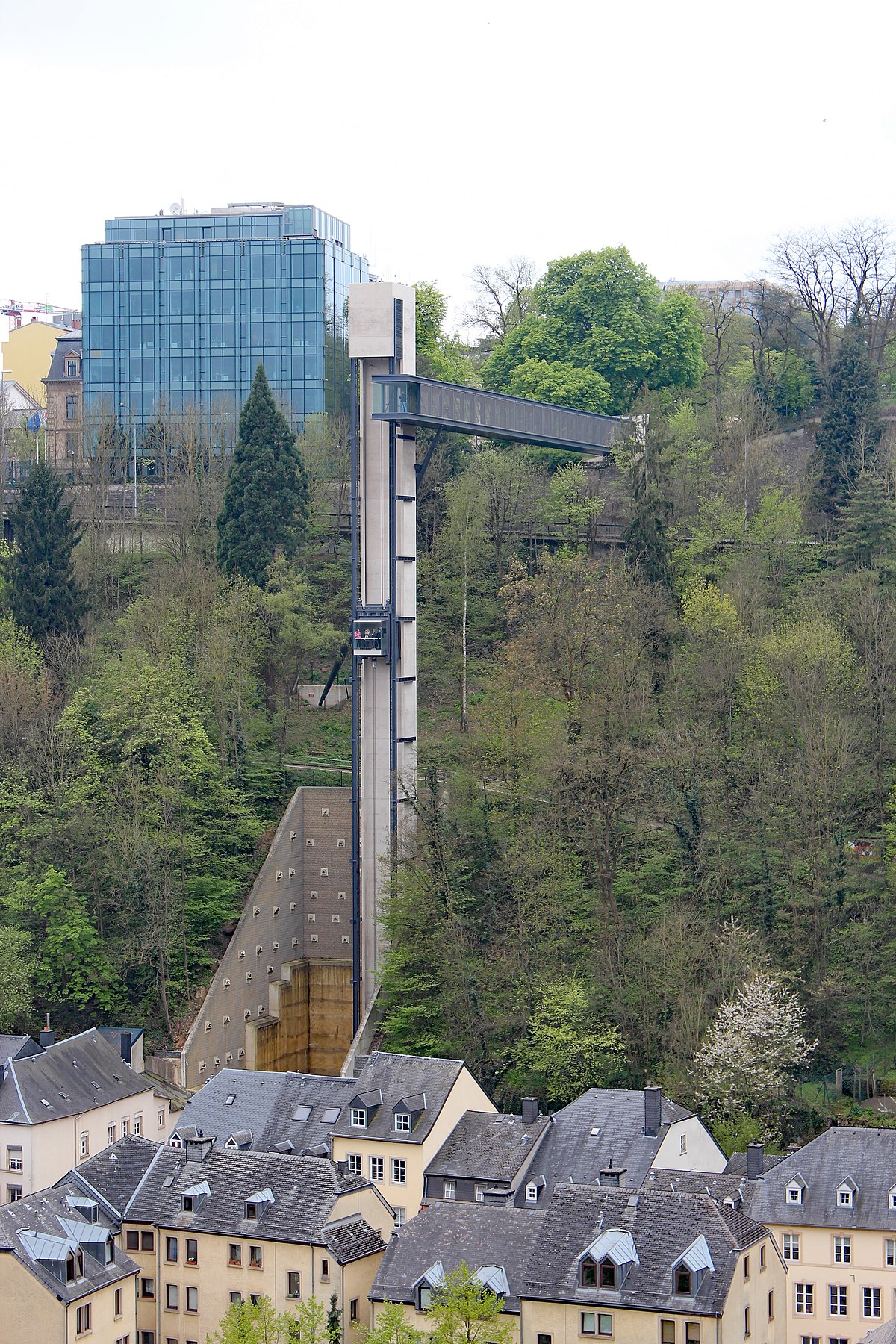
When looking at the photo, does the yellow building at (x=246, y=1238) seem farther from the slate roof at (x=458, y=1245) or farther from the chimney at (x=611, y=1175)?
the chimney at (x=611, y=1175)

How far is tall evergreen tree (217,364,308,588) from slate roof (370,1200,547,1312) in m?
34.0

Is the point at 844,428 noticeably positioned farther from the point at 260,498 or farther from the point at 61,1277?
the point at 61,1277

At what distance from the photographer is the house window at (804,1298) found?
4444 cm

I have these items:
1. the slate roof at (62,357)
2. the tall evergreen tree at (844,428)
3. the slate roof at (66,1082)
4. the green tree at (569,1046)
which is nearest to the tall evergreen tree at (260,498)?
the tall evergreen tree at (844,428)

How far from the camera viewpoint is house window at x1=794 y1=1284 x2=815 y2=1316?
44438 mm

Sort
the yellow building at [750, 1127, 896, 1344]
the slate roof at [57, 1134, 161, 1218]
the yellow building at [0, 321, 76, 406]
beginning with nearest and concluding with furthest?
the yellow building at [750, 1127, 896, 1344], the slate roof at [57, 1134, 161, 1218], the yellow building at [0, 321, 76, 406]

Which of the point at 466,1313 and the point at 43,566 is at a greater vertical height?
the point at 43,566

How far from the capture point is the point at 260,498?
237 ft

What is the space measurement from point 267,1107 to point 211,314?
53.8 m

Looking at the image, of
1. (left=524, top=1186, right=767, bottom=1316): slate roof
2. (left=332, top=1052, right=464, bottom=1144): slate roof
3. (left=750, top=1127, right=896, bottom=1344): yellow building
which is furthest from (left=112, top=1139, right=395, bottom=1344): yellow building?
(left=750, top=1127, right=896, bottom=1344): yellow building

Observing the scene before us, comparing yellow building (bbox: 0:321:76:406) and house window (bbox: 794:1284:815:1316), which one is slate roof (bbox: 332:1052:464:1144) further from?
yellow building (bbox: 0:321:76:406)

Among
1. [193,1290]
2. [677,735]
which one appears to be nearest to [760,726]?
[677,735]

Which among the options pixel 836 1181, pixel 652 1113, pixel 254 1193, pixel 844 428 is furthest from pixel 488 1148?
pixel 844 428

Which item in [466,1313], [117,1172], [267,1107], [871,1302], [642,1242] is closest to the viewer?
[466,1313]
